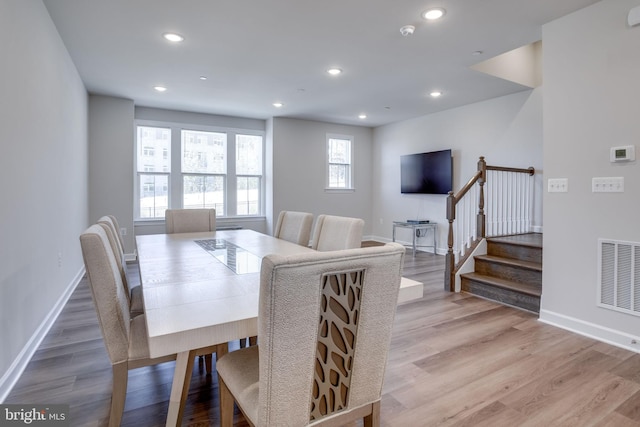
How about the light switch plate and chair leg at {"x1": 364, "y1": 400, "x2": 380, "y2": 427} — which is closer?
chair leg at {"x1": 364, "y1": 400, "x2": 380, "y2": 427}

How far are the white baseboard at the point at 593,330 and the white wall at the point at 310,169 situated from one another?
4.49 metres

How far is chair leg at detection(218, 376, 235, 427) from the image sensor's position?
1259mm

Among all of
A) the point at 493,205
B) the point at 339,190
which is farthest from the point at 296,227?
the point at 339,190

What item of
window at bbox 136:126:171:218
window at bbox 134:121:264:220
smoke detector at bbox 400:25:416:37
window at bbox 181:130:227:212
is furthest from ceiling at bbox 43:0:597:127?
window at bbox 181:130:227:212

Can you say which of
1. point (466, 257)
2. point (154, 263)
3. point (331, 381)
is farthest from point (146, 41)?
point (466, 257)

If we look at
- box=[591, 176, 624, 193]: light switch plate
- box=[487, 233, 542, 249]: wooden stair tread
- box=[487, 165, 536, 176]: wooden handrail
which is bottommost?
box=[487, 233, 542, 249]: wooden stair tread

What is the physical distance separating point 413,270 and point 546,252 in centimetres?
204

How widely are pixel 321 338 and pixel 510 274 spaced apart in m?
3.25

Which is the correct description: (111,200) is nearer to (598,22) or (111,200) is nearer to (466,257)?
(466,257)

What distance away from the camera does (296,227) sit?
9.18ft

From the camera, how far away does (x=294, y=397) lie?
957mm

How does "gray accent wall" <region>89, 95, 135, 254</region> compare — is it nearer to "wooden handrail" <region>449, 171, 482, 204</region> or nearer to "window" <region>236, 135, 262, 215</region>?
"window" <region>236, 135, 262, 215</region>

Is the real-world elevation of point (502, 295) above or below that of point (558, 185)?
below

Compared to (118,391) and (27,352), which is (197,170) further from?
(118,391)
